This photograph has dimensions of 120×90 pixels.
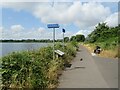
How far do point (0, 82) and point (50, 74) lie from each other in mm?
2756

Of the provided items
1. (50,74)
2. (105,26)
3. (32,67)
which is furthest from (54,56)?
(105,26)

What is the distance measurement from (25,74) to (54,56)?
7.17 metres

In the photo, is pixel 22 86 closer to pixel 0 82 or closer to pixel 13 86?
pixel 13 86

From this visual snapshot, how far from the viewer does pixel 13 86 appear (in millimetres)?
8875

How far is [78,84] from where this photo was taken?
36.4 ft

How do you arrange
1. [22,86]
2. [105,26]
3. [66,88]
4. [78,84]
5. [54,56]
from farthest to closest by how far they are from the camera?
[105,26], [54,56], [78,84], [66,88], [22,86]

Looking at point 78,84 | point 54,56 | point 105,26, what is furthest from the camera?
point 105,26

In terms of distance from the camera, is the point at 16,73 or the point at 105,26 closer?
the point at 16,73

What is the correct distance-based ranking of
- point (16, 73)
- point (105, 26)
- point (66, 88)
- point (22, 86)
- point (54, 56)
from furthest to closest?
point (105, 26) < point (54, 56) < point (66, 88) < point (16, 73) < point (22, 86)

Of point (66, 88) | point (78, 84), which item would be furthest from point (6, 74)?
point (78, 84)

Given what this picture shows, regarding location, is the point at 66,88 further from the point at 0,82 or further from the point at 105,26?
the point at 105,26

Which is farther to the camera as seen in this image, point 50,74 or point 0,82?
point 50,74

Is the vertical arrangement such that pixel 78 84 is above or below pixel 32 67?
below

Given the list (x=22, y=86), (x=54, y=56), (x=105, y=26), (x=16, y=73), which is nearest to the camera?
(x=22, y=86)
